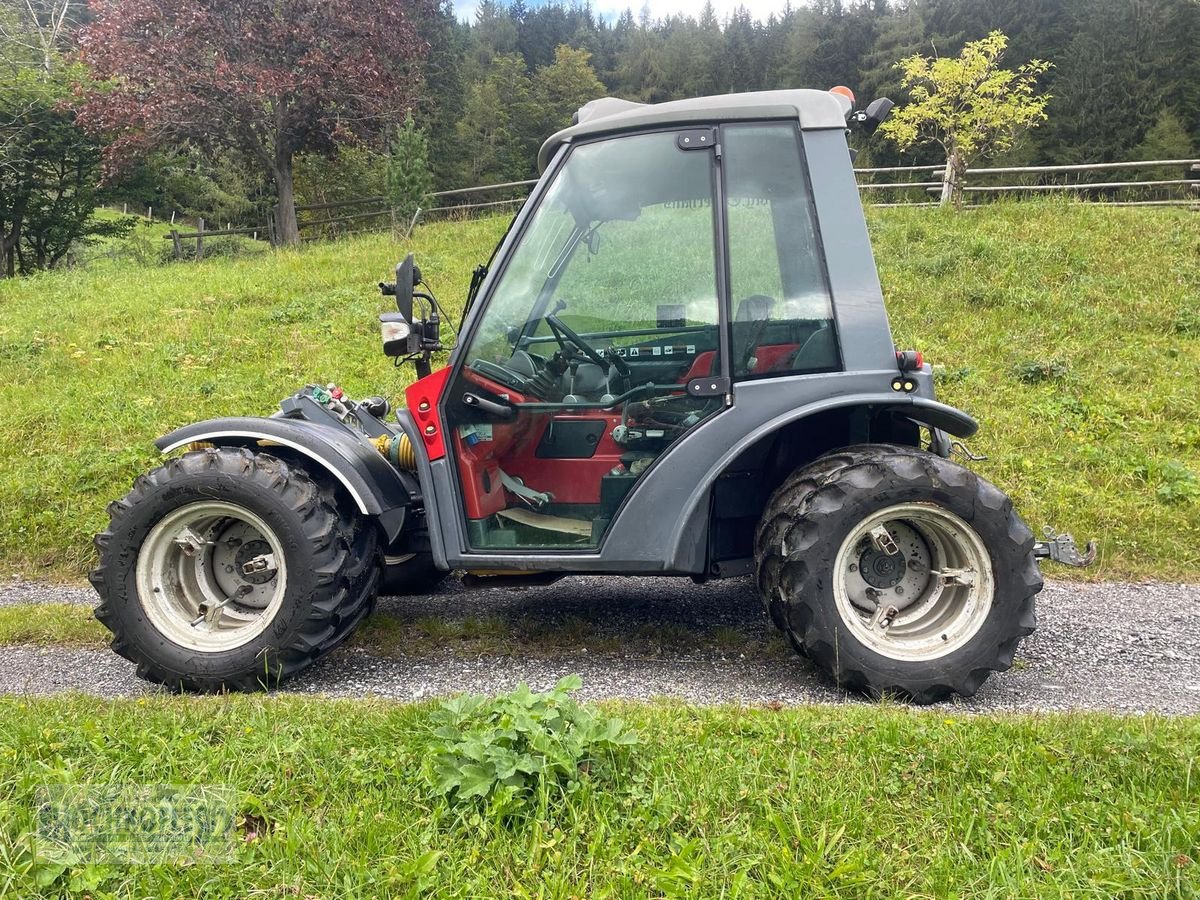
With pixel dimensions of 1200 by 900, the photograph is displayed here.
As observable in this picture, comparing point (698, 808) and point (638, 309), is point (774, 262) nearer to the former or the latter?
point (638, 309)

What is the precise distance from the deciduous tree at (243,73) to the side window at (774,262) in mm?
16249

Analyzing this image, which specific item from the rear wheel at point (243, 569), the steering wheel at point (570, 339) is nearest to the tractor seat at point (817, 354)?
the steering wheel at point (570, 339)

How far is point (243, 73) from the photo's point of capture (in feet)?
→ 54.8

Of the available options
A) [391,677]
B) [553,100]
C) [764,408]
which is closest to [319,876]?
[391,677]

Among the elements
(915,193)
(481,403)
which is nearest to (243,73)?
(915,193)

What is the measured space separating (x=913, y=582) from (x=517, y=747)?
1974mm

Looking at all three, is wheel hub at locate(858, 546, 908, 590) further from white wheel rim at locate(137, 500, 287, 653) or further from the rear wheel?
white wheel rim at locate(137, 500, 287, 653)

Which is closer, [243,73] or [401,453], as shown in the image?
[401,453]

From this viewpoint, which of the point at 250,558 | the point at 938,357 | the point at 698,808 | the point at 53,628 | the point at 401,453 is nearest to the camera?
the point at 698,808

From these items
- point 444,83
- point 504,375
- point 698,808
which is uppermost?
point 444,83

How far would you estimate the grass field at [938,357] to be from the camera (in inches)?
234

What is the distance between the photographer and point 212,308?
35.7 ft

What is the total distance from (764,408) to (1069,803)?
1.72 metres

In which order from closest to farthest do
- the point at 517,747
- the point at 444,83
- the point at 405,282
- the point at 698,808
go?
the point at 698,808, the point at 517,747, the point at 405,282, the point at 444,83
